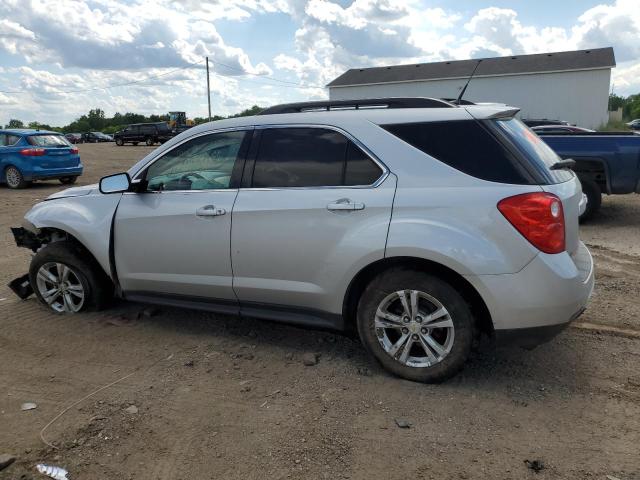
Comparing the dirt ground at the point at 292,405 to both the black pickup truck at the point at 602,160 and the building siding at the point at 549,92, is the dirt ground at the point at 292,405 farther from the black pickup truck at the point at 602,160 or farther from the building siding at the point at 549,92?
the building siding at the point at 549,92

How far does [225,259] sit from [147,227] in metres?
0.78

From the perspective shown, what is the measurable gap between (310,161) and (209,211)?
0.84m

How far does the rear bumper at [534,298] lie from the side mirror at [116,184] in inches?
109

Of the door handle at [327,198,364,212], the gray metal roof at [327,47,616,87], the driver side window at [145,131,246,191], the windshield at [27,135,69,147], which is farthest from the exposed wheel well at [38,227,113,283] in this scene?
the gray metal roof at [327,47,616,87]

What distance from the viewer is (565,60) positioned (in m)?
42.2

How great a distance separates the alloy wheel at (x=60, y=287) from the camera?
4859mm

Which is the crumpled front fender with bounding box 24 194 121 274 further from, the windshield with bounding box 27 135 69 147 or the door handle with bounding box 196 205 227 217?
the windshield with bounding box 27 135 69 147

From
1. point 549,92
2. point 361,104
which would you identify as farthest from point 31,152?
point 549,92

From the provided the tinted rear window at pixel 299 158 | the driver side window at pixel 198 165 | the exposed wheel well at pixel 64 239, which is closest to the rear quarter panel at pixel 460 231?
the tinted rear window at pixel 299 158

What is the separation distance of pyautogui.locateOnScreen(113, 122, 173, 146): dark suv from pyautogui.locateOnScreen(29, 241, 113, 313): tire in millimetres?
38167

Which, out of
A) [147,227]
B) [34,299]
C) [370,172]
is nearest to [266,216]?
[370,172]

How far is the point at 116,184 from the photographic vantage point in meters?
4.43

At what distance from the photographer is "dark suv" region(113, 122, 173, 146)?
4200cm

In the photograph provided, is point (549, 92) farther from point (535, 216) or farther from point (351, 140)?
point (535, 216)
